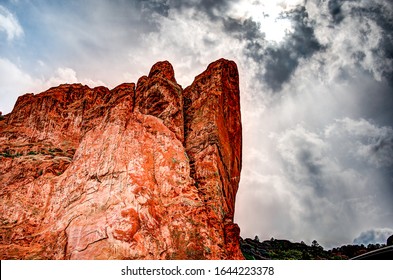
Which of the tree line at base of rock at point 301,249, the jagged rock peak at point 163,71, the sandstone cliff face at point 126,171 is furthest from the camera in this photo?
the tree line at base of rock at point 301,249

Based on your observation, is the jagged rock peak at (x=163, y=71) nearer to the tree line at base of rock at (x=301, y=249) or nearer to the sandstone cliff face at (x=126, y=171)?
the sandstone cliff face at (x=126, y=171)

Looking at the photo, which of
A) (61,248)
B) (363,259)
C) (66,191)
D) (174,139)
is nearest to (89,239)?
(61,248)

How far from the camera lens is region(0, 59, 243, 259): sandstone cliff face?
21828mm

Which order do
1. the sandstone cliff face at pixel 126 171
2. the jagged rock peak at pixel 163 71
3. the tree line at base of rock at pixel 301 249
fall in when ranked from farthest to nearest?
the tree line at base of rock at pixel 301 249
the jagged rock peak at pixel 163 71
the sandstone cliff face at pixel 126 171

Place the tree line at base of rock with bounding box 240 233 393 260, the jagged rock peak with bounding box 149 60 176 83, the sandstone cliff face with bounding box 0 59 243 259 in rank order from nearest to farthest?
the sandstone cliff face with bounding box 0 59 243 259 < the jagged rock peak with bounding box 149 60 176 83 < the tree line at base of rock with bounding box 240 233 393 260

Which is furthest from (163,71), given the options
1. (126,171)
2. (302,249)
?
(302,249)

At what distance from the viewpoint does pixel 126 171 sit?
25.3m

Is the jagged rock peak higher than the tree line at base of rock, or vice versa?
the jagged rock peak

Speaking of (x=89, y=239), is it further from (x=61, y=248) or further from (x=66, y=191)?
(x=66, y=191)

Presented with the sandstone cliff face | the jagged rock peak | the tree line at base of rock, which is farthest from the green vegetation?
the jagged rock peak

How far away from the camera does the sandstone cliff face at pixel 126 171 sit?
71.6 feet

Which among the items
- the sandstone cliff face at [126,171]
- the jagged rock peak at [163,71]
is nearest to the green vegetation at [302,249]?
the sandstone cliff face at [126,171]

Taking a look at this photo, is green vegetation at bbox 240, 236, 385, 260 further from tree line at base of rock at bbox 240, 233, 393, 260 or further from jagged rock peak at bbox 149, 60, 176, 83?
jagged rock peak at bbox 149, 60, 176, 83
